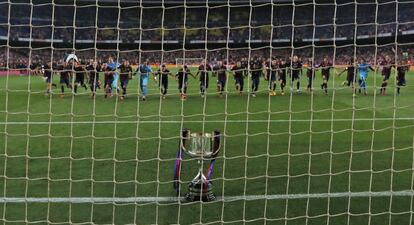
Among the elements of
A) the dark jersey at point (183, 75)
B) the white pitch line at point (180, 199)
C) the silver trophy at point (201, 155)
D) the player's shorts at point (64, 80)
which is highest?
the dark jersey at point (183, 75)

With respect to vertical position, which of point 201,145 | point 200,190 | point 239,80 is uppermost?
point 239,80

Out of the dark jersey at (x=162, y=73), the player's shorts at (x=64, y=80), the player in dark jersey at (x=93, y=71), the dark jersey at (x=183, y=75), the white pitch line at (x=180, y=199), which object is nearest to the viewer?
the white pitch line at (x=180, y=199)

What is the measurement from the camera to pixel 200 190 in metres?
5.77

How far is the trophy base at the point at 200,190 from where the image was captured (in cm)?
577

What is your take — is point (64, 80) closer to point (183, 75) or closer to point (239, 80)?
point (183, 75)

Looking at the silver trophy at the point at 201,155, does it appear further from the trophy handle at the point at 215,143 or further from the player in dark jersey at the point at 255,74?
the player in dark jersey at the point at 255,74

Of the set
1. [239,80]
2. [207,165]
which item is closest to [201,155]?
[207,165]

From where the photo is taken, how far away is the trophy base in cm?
577

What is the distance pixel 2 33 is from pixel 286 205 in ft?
83.9

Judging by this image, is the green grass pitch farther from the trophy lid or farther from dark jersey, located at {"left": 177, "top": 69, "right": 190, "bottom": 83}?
dark jersey, located at {"left": 177, "top": 69, "right": 190, "bottom": 83}

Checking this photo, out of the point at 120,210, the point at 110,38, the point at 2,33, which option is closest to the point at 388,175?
the point at 120,210

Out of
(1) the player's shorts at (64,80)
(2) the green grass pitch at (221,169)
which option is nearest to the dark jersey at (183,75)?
(2) the green grass pitch at (221,169)

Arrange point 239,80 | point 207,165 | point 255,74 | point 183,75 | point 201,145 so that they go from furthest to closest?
1. point 239,80
2. point 255,74
3. point 183,75
4. point 207,165
5. point 201,145

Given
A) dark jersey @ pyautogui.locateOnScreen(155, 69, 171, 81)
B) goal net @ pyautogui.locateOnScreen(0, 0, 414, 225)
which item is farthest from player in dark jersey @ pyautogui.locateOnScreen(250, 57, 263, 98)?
goal net @ pyautogui.locateOnScreen(0, 0, 414, 225)
